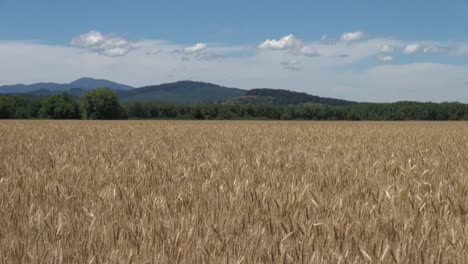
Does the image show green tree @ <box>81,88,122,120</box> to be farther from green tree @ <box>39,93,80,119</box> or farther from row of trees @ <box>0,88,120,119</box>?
green tree @ <box>39,93,80,119</box>

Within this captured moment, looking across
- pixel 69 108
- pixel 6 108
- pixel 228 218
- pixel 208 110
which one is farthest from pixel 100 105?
pixel 228 218

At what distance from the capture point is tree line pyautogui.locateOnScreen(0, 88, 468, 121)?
115000mm

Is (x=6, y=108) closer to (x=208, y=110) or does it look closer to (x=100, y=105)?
(x=100, y=105)

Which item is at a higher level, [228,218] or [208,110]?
[228,218]

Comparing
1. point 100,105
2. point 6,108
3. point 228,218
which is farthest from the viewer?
point 100,105

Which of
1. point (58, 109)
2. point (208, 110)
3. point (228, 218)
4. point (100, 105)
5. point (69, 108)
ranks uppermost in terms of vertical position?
point (228, 218)

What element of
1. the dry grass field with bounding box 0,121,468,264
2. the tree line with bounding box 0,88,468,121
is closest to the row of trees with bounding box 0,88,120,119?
the tree line with bounding box 0,88,468,121

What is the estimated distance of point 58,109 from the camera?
115 metres

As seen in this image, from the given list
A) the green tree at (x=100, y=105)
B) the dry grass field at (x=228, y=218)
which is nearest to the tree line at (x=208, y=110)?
the green tree at (x=100, y=105)

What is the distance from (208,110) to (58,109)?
36660 millimetres

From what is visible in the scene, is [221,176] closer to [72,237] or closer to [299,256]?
[72,237]

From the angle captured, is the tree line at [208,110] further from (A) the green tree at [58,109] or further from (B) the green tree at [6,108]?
(B) the green tree at [6,108]

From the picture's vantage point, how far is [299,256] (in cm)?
220

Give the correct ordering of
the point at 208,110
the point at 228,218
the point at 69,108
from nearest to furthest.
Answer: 1. the point at 228,218
2. the point at 69,108
3. the point at 208,110
